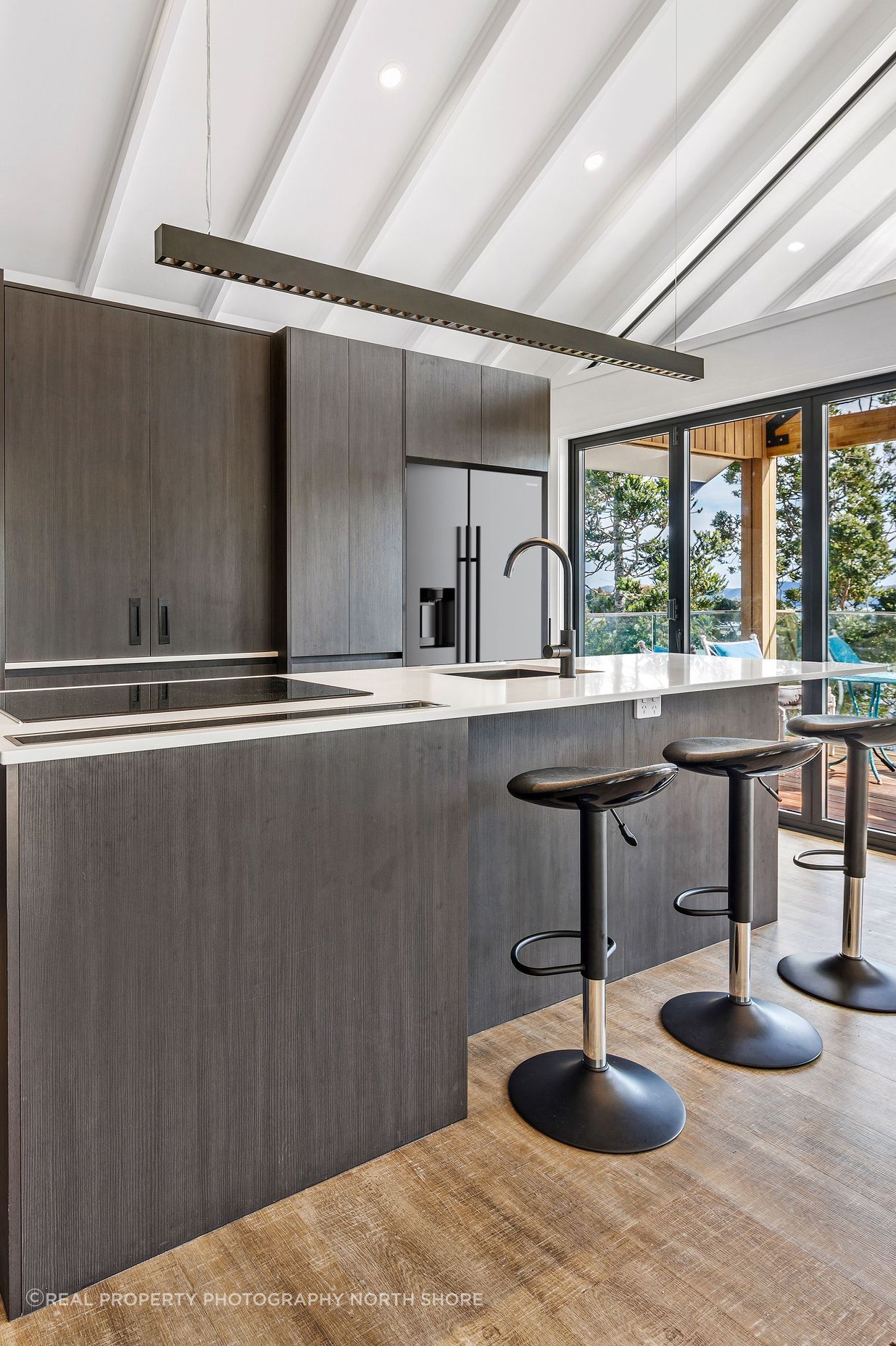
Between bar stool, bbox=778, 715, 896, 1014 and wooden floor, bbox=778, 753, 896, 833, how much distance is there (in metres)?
1.32

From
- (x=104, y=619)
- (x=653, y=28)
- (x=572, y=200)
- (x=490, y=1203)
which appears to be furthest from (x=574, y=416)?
A: (x=490, y=1203)

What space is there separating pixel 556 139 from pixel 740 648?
2680 mm

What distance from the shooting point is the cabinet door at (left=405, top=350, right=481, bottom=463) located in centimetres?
418

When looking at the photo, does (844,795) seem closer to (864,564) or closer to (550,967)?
(864,564)

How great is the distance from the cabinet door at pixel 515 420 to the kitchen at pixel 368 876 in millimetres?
163

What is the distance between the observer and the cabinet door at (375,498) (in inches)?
156

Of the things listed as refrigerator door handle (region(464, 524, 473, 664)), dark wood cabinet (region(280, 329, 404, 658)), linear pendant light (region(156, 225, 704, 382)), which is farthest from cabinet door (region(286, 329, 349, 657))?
linear pendant light (region(156, 225, 704, 382))

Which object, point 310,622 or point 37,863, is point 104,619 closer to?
point 310,622

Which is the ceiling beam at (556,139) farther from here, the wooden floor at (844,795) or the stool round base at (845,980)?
the stool round base at (845,980)

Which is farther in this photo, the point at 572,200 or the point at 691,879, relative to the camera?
the point at 572,200

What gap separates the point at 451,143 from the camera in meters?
3.85

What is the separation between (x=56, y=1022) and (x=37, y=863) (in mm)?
263

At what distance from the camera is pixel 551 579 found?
561 cm

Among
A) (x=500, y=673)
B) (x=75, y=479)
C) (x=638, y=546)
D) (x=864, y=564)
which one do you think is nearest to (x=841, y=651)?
(x=864, y=564)
